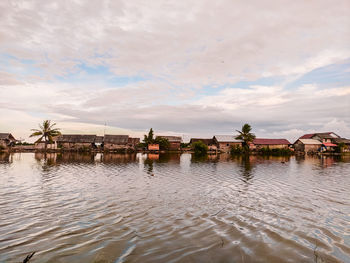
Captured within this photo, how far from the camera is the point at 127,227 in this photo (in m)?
8.16

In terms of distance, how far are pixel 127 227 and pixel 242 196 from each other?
8.33m

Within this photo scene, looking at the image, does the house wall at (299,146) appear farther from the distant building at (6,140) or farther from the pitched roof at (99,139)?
the distant building at (6,140)

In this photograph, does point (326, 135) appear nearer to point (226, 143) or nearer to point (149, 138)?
point (226, 143)

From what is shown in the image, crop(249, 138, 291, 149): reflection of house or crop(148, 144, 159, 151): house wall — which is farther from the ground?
crop(249, 138, 291, 149): reflection of house

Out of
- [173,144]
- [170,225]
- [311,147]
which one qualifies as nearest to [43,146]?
[173,144]

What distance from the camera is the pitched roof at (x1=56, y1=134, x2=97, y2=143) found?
66312 millimetres

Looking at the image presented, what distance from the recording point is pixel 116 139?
223ft

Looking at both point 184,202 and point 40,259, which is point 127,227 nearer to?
point 40,259

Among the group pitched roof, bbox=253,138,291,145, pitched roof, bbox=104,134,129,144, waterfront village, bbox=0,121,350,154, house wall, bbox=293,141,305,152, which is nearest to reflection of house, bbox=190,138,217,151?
waterfront village, bbox=0,121,350,154

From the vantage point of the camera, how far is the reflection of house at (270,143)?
72.1 meters

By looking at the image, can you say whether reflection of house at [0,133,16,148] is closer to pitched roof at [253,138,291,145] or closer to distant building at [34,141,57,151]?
distant building at [34,141,57,151]

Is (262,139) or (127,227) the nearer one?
(127,227)

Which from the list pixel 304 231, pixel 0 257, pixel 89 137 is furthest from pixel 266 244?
pixel 89 137

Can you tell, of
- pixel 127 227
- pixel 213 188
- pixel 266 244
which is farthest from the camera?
pixel 213 188
